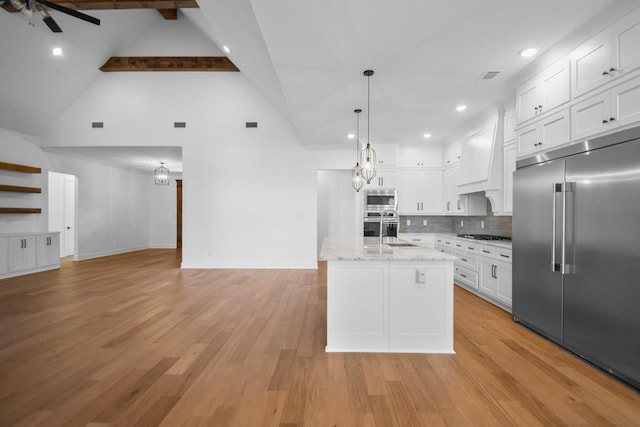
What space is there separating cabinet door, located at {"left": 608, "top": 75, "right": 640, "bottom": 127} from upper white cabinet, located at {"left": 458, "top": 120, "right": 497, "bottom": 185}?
2080mm

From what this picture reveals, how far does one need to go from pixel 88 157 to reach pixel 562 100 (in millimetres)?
9830

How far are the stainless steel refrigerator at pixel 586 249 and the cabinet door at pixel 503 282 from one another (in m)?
0.47

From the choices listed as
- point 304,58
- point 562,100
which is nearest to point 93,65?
point 304,58

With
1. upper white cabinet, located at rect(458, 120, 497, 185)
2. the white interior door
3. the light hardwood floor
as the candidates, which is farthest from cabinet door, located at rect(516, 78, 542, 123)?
the white interior door

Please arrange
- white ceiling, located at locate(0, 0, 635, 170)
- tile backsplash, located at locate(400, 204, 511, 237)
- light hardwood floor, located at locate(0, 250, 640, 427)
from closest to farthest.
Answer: light hardwood floor, located at locate(0, 250, 640, 427), white ceiling, located at locate(0, 0, 635, 170), tile backsplash, located at locate(400, 204, 511, 237)

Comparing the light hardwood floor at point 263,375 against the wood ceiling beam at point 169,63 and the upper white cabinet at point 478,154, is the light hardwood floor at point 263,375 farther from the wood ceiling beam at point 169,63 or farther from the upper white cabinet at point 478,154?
the wood ceiling beam at point 169,63

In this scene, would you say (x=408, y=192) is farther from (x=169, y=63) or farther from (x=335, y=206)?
(x=169, y=63)

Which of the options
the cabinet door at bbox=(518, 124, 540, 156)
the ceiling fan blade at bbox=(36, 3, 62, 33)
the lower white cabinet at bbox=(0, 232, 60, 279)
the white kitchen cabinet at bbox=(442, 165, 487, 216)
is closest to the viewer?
the cabinet door at bbox=(518, 124, 540, 156)

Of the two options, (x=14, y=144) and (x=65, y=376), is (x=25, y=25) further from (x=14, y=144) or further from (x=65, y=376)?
(x=65, y=376)

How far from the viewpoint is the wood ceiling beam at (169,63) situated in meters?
6.42

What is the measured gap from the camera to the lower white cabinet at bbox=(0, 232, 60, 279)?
5.46 metres

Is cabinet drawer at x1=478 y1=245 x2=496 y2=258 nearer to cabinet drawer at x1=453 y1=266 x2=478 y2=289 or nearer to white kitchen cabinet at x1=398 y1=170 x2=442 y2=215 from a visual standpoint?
cabinet drawer at x1=453 y1=266 x2=478 y2=289

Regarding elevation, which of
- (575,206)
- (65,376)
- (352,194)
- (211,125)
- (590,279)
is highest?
(211,125)

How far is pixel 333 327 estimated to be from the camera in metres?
2.63
